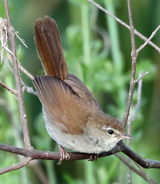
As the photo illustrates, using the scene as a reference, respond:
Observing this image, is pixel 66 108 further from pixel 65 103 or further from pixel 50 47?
pixel 50 47

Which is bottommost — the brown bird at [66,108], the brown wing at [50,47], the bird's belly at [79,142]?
the bird's belly at [79,142]

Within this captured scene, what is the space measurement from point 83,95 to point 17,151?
114 cm

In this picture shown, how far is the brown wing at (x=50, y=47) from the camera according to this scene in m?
3.50

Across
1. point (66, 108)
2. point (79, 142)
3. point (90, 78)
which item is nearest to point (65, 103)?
point (66, 108)

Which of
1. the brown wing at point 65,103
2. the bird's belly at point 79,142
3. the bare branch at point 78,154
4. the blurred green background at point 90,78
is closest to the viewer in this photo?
the bare branch at point 78,154

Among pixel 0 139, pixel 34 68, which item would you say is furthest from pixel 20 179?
pixel 34 68

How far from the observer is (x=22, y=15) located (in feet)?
17.8

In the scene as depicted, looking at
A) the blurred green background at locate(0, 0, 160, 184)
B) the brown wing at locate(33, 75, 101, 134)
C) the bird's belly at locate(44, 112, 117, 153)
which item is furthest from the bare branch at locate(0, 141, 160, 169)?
the blurred green background at locate(0, 0, 160, 184)

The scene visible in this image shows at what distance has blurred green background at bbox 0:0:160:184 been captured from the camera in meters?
3.98

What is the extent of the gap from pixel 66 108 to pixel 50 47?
488 mm

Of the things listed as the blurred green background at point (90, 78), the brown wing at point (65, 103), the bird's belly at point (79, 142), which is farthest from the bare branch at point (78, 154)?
the blurred green background at point (90, 78)

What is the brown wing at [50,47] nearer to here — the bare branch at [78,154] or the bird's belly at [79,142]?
the bird's belly at [79,142]

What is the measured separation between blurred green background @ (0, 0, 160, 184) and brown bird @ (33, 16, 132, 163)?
0.29 meters

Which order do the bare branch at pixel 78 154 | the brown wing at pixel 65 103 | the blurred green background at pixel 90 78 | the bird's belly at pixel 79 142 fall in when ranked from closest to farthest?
the bare branch at pixel 78 154 → the bird's belly at pixel 79 142 → the brown wing at pixel 65 103 → the blurred green background at pixel 90 78
